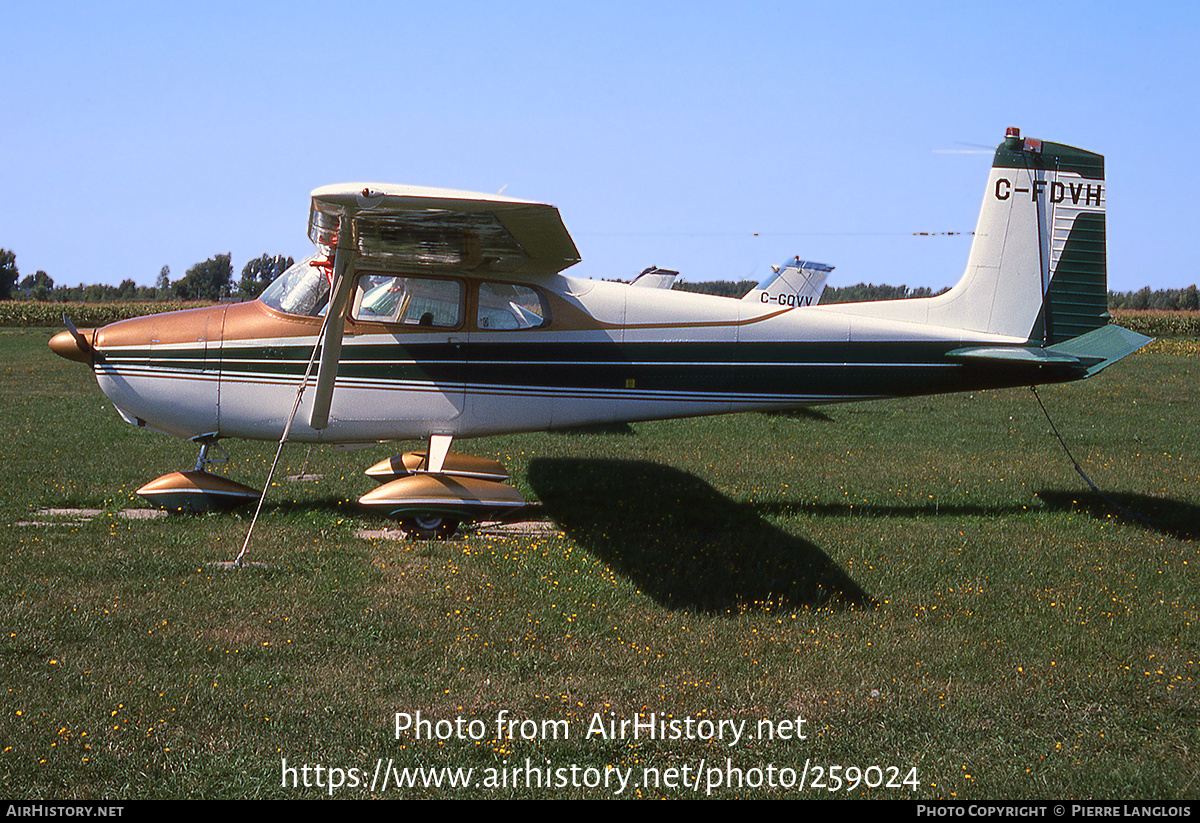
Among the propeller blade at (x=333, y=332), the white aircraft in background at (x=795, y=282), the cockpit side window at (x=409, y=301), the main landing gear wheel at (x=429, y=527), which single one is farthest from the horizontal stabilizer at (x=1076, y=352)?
the white aircraft in background at (x=795, y=282)

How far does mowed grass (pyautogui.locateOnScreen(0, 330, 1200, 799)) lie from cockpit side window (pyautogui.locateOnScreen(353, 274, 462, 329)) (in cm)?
192

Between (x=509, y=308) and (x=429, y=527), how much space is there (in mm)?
2091

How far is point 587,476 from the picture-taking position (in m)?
9.86

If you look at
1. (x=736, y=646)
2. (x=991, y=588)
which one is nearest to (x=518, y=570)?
(x=736, y=646)

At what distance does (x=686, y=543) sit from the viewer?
7.31 metres

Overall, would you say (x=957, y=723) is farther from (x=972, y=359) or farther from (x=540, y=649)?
(x=972, y=359)

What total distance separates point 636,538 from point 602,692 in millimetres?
2892

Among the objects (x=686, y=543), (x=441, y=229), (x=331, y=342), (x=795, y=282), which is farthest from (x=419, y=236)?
(x=795, y=282)

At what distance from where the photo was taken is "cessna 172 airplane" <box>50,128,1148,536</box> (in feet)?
25.8

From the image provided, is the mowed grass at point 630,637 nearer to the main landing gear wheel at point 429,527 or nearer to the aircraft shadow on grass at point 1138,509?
the aircraft shadow on grass at point 1138,509

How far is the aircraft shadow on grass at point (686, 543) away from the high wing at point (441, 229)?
242 centimetres

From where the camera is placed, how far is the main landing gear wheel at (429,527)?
750cm

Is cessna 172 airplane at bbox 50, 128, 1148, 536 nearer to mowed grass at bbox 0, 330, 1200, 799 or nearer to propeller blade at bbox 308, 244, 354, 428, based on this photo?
propeller blade at bbox 308, 244, 354, 428
